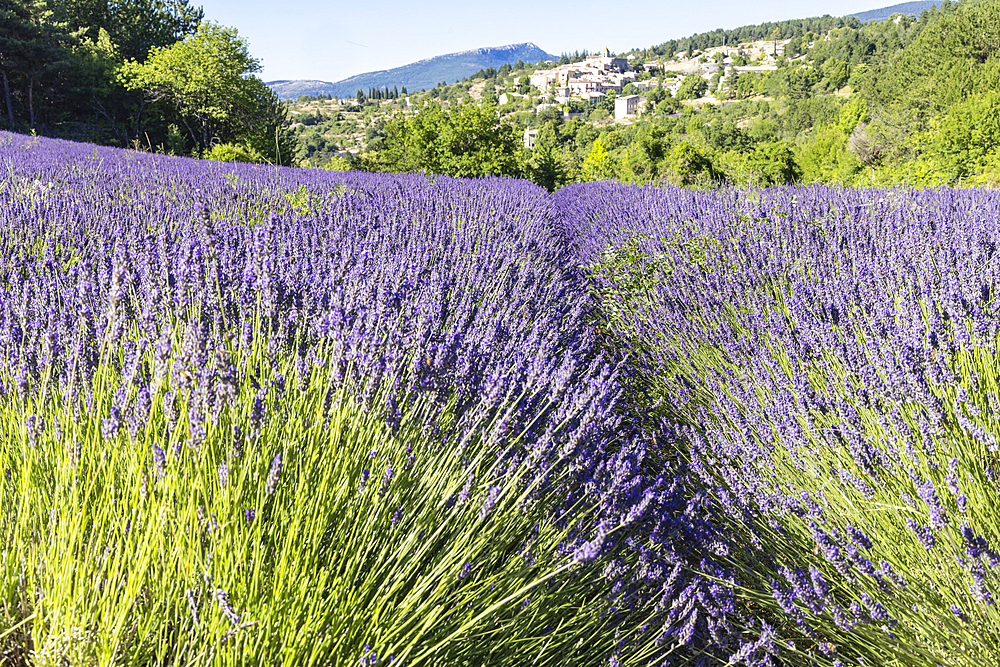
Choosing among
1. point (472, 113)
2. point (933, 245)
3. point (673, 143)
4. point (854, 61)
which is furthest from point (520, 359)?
point (854, 61)

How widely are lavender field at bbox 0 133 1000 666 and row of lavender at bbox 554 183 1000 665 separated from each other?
0.05ft

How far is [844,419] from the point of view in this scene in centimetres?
140

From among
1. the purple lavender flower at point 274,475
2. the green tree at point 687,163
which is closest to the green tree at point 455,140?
the green tree at point 687,163

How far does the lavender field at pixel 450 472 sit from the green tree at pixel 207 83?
2307cm

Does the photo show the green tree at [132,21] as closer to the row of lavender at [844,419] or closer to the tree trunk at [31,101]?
the tree trunk at [31,101]

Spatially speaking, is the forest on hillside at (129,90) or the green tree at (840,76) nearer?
the forest on hillside at (129,90)

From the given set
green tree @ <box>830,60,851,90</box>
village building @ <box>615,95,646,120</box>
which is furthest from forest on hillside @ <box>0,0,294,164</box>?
village building @ <box>615,95,646,120</box>

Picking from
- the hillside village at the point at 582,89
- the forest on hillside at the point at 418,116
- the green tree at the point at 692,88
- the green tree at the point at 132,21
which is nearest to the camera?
the forest on hillside at the point at 418,116

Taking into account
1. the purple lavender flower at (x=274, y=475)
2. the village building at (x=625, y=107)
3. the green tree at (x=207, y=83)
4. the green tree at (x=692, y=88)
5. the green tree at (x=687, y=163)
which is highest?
the green tree at (x=692, y=88)

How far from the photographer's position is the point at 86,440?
108 cm

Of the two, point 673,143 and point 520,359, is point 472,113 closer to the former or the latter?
point 673,143

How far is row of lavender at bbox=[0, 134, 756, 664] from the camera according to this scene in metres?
0.89

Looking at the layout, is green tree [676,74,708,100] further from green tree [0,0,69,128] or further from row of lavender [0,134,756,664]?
row of lavender [0,134,756,664]

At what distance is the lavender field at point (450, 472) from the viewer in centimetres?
92
